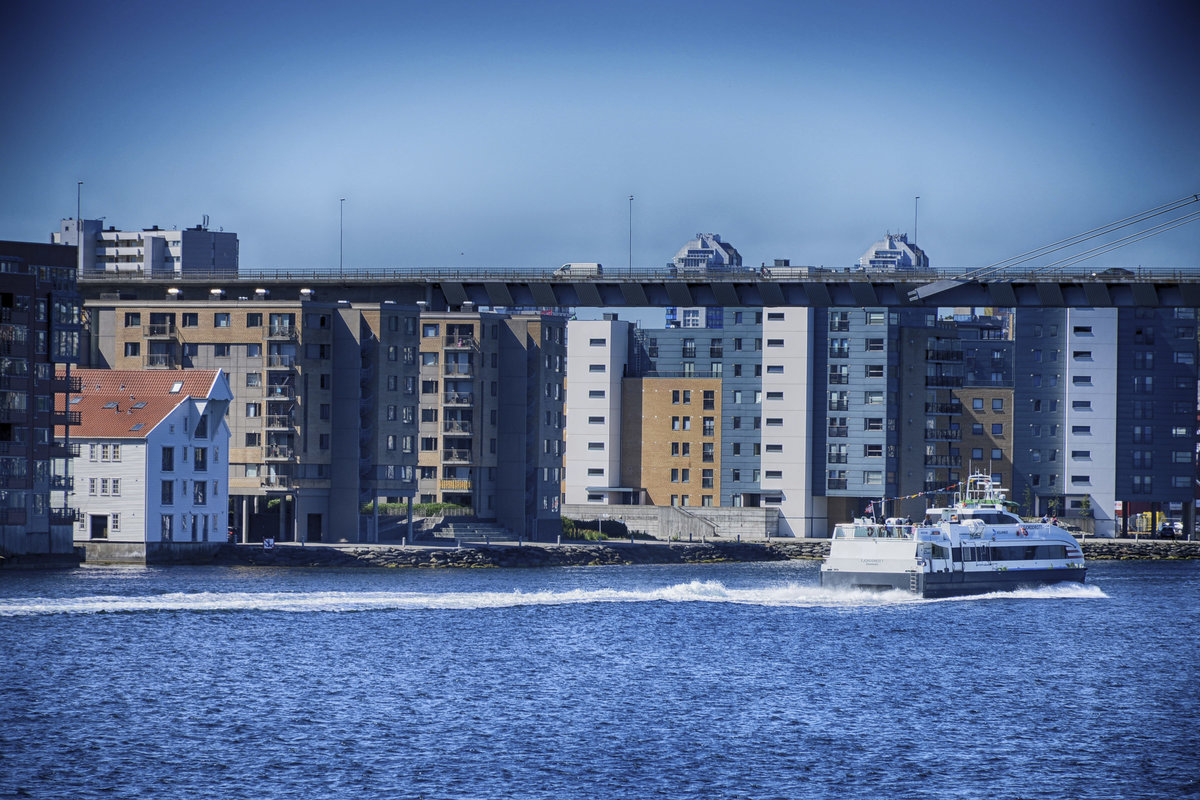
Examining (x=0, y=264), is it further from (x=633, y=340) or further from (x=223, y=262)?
(x=223, y=262)

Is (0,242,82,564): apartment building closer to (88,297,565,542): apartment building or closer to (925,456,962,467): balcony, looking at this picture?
(88,297,565,542): apartment building

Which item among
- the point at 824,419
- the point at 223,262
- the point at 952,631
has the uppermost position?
the point at 223,262

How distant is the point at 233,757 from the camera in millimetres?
43688

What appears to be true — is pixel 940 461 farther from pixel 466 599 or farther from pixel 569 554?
pixel 466 599

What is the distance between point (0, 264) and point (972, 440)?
320 feet

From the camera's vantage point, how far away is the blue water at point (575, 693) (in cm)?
4209

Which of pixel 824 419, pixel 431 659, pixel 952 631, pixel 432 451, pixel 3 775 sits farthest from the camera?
pixel 824 419

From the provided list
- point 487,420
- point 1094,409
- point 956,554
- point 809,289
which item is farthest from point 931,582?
point 1094,409

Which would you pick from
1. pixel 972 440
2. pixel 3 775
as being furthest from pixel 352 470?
pixel 3 775

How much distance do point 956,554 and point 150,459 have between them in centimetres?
4553

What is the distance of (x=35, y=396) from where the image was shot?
96312 millimetres

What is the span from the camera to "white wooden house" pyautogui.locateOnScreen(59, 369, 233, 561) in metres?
101

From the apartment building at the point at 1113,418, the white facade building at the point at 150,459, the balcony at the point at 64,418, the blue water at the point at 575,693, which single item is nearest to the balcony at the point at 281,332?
the white facade building at the point at 150,459

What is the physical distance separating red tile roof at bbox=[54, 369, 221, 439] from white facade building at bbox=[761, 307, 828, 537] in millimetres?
58616
